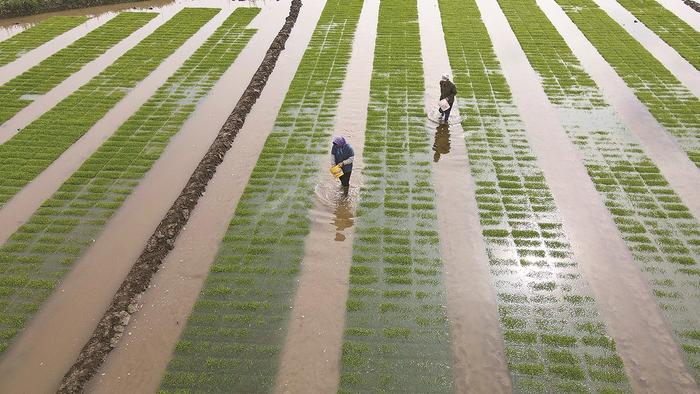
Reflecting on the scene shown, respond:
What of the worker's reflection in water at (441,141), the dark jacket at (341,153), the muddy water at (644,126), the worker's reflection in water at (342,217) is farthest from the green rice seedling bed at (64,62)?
the muddy water at (644,126)

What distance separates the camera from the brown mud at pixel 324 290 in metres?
9.33

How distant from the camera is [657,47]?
24.2 m

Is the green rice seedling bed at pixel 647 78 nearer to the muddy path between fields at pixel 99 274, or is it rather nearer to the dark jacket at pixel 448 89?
the dark jacket at pixel 448 89

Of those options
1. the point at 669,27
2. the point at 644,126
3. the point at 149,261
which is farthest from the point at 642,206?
the point at 669,27

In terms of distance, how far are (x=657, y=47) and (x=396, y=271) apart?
2108 centimetres

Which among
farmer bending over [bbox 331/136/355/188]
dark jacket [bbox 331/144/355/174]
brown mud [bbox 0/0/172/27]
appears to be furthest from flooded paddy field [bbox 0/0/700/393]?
brown mud [bbox 0/0/172/27]

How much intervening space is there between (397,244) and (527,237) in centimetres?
338

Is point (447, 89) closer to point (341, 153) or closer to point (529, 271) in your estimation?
point (341, 153)

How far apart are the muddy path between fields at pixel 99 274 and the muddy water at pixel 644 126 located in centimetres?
1482

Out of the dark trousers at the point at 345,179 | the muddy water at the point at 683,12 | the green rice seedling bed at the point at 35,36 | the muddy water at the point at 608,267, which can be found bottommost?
the muddy water at the point at 608,267

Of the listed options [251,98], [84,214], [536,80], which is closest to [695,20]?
[536,80]

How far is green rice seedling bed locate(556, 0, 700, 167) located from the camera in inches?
675

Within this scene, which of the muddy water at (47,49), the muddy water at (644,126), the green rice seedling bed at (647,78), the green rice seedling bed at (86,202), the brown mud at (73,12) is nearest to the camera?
the green rice seedling bed at (86,202)

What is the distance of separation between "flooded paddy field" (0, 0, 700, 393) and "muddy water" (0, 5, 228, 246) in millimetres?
95
